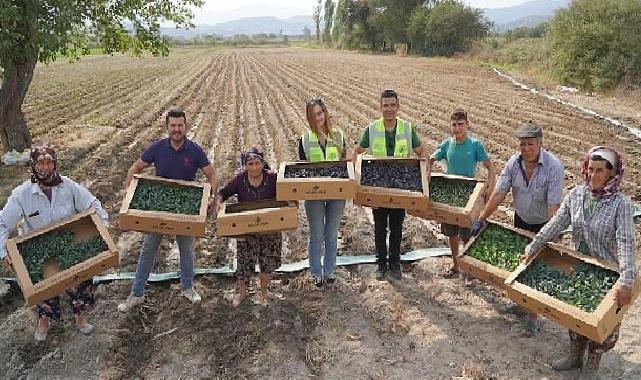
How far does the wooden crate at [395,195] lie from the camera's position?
16.4ft

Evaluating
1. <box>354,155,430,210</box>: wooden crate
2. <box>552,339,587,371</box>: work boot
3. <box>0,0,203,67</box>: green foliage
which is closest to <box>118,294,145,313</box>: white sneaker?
<box>354,155,430,210</box>: wooden crate

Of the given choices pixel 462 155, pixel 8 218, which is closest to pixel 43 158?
pixel 8 218

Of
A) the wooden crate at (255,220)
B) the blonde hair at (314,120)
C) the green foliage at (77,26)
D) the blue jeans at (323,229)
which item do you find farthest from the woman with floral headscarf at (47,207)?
the green foliage at (77,26)

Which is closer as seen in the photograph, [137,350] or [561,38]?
[137,350]

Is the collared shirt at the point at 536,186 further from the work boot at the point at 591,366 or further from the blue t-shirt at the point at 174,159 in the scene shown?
the blue t-shirt at the point at 174,159

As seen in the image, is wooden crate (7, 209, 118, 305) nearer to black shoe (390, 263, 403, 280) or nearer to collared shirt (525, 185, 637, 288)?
black shoe (390, 263, 403, 280)

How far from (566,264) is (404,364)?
4.90 feet

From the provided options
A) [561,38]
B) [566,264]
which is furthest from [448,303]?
[561,38]

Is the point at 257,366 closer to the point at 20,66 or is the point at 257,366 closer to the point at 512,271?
the point at 512,271

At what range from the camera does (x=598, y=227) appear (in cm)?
391

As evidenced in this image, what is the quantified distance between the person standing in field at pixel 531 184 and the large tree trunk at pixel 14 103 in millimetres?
10105

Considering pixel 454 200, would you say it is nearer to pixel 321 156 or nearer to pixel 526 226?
pixel 526 226

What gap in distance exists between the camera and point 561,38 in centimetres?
2397

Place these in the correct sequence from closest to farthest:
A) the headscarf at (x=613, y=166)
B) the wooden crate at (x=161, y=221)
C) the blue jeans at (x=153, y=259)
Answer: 1. the headscarf at (x=613, y=166)
2. the wooden crate at (x=161, y=221)
3. the blue jeans at (x=153, y=259)
